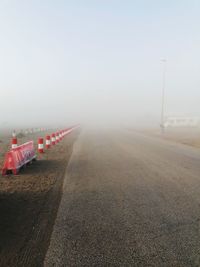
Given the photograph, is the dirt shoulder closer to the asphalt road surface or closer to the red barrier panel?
the asphalt road surface

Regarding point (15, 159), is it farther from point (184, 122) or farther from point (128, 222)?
point (184, 122)

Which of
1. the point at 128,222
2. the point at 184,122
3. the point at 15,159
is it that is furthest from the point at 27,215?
the point at 184,122

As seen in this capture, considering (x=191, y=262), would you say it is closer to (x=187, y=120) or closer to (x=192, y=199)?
(x=192, y=199)

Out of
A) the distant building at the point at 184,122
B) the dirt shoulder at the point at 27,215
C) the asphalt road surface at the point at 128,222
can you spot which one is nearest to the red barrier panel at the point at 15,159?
the dirt shoulder at the point at 27,215

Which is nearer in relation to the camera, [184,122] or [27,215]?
[27,215]

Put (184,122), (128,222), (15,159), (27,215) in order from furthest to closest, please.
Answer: (184,122) → (15,159) → (27,215) → (128,222)

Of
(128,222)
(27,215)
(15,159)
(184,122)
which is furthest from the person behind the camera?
(184,122)

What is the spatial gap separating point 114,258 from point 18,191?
3.60 meters

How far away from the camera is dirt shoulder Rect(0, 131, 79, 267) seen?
2920 mm

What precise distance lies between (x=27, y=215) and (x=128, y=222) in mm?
1946

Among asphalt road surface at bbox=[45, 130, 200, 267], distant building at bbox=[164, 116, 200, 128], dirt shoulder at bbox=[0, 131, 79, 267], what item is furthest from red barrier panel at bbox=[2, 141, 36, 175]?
distant building at bbox=[164, 116, 200, 128]

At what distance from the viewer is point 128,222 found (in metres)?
3.82

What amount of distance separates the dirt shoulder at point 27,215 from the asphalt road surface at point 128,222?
0.65 feet

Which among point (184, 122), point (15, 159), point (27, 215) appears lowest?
point (184, 122)
